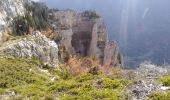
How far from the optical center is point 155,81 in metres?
26.8

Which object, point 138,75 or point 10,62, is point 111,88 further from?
point 10,62

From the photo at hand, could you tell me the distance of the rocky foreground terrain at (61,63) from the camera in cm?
2619

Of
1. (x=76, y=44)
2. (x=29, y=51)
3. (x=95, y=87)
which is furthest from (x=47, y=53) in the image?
(x=76, y=44)

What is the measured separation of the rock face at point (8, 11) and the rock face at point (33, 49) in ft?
28.8

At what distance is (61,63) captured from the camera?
231 ft

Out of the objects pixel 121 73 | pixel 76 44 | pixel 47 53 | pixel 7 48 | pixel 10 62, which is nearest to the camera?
pixel 121 73

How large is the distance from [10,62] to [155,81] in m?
21.8

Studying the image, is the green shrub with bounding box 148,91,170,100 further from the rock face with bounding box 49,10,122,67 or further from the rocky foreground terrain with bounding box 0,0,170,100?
the rock face with bounding box 49,10,122,67

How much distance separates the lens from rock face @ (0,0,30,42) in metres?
70.7

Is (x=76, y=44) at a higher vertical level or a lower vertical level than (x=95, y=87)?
lower

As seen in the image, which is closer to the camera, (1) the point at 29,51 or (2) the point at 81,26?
(1) the point at 29,51

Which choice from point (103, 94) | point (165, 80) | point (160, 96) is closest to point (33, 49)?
point (165, 80)

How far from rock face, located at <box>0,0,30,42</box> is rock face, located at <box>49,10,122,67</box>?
30947 millimetres

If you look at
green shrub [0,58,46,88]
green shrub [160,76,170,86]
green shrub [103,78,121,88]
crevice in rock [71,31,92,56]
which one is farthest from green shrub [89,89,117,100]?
crevice in rock [71,31,92,56]
